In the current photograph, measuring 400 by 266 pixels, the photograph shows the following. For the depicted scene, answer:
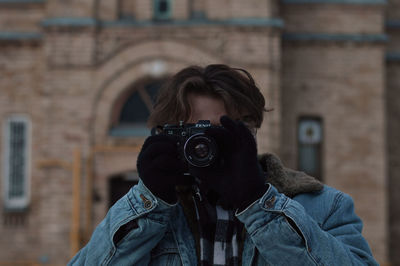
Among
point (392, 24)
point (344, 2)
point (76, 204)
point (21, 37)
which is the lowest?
point (76, 204)

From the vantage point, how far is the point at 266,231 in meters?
2.07

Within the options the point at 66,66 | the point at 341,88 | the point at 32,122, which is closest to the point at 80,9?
the point at 66,66

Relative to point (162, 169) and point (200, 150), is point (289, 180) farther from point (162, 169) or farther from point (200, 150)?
point (162, 169)

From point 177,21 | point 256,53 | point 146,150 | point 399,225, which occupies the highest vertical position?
point 177,21

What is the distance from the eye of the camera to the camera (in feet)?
6.90

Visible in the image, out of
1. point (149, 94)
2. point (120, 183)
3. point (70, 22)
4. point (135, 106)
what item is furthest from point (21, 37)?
point (120, 183)

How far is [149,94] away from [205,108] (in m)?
10.6

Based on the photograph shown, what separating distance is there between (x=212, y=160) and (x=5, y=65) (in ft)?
42.1

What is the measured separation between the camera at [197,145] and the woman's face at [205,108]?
16cm

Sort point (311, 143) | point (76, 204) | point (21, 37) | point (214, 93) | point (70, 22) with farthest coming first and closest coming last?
1. point (311, 143)
2. point (21, 37)
3. point (70, 22)
4. point (76, 204)
5. point (214, 93)

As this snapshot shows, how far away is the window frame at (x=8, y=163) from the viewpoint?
13.5m

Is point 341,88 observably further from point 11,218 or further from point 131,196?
point 131,196

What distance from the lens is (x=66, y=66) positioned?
12375 millimetres

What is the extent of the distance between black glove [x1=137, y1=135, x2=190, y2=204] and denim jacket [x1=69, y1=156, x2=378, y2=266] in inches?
1.8
